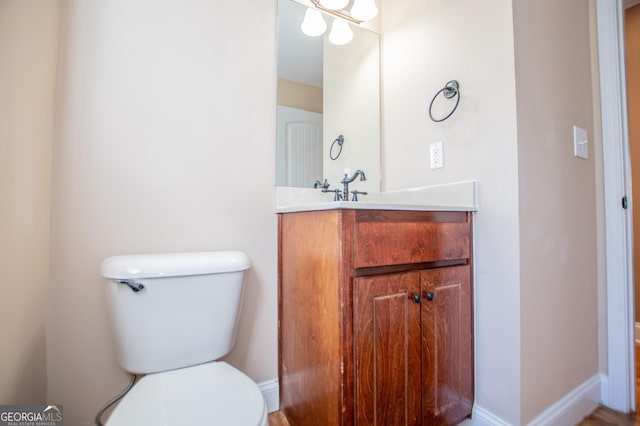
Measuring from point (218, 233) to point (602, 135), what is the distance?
1.83 metres

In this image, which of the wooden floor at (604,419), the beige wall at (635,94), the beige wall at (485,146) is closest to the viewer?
the beige wall at (485,146)

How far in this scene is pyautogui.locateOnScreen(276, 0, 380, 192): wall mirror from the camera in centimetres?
138

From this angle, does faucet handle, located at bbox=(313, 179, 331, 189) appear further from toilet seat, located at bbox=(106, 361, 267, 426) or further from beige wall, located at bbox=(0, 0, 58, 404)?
beige wall, located at bbox=(0, 0, 58, 404)

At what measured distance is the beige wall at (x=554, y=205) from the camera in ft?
3.45

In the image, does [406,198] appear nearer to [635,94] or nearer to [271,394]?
[271,394]

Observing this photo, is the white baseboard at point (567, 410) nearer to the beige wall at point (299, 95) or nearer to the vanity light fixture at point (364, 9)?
the beige wall at point (299, 95)

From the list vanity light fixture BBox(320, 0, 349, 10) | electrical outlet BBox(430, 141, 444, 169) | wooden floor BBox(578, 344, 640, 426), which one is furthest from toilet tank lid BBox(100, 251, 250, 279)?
wooden floor BBox(578, 344, 640, 426)

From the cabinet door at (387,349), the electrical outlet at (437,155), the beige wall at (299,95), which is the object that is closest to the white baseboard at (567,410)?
the cabinet door at (387,349)

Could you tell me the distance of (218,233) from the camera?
1.19 meters

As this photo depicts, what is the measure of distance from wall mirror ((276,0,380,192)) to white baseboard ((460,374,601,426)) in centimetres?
110

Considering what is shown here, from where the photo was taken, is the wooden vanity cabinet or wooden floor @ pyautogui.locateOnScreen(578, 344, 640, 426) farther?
wooden floor @ pyautogui.locateOnScreen(578, 344, 640, 426)

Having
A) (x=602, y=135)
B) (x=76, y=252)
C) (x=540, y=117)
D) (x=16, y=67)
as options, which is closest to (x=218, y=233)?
(x=76, y=252)

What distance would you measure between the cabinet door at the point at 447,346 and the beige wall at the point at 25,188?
122cm

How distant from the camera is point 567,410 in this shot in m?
1.17
